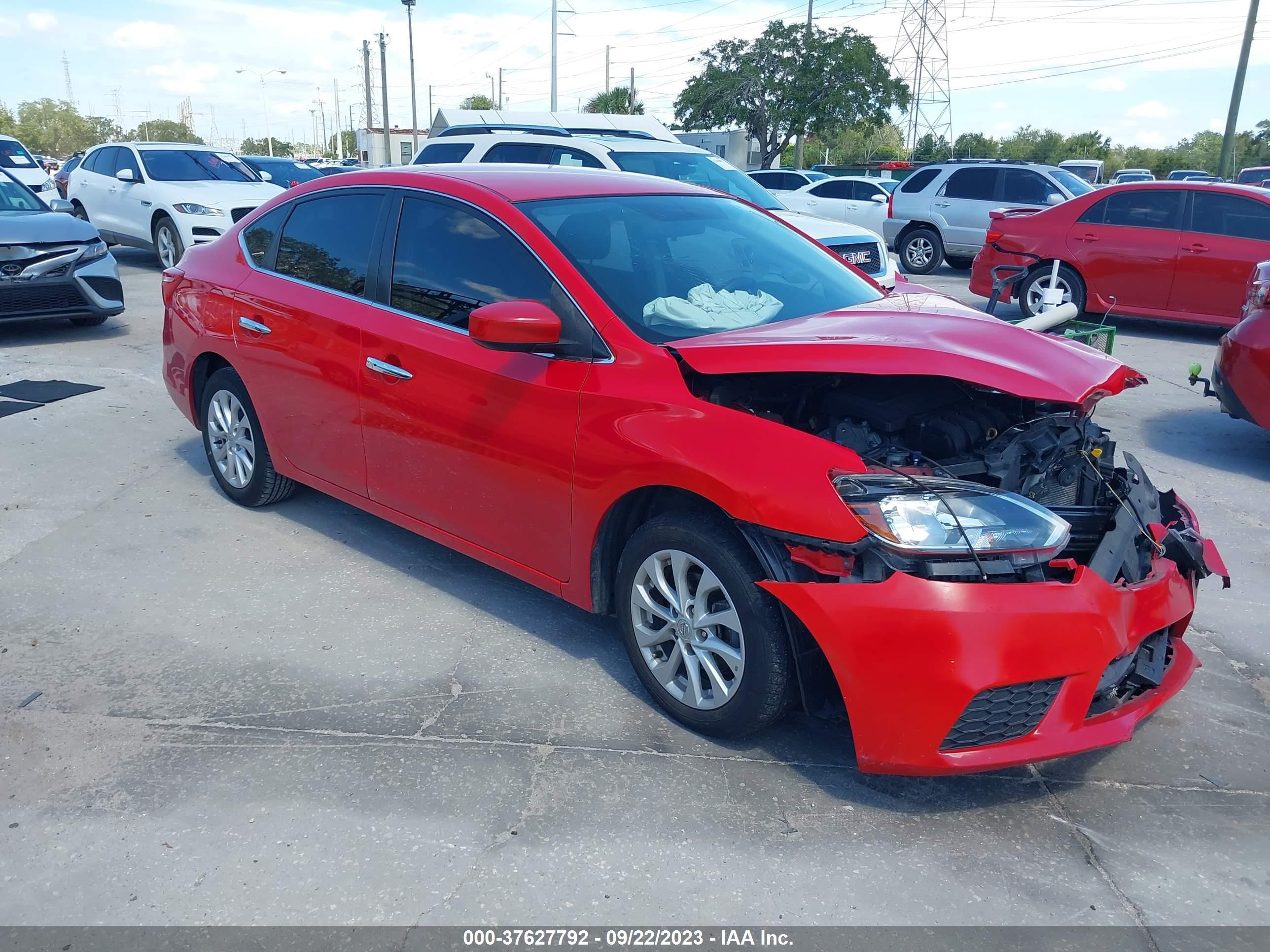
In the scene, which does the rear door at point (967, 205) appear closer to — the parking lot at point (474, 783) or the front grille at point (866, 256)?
the front grille at point (866, 256)

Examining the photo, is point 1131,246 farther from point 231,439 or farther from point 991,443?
point 231,439

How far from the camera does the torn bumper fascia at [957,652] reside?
2623mm

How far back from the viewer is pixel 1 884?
8.50ft

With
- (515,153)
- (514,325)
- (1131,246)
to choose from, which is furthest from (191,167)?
(514,325)

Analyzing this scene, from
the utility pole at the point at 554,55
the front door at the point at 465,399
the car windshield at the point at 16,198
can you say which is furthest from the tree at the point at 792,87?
the front door at the point at 465,399

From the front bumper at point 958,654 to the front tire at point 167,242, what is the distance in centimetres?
1222

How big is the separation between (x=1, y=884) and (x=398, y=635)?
160 centimetres

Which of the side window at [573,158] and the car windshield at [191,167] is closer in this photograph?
the side window at [573,158]

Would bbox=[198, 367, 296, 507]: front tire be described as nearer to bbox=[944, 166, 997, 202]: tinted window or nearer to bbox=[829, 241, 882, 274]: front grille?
bbox=[829, 241, 882, 274]: front grille

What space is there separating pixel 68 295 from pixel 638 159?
5.86 m

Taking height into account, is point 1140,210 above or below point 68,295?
above

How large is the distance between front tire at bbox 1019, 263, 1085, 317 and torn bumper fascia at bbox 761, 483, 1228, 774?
8.71 metres

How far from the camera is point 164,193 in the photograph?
13.0 m

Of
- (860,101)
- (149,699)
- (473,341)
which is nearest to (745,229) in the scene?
(473,341)
